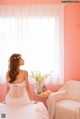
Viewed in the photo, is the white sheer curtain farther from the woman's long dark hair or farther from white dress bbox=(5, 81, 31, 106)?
white dress bbox=(5, 81, 31, 106)

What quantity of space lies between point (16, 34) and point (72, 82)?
158 centimetres

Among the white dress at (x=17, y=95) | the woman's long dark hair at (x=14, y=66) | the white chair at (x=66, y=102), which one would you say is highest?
the woman's long dark hair at (x=14, y=66)

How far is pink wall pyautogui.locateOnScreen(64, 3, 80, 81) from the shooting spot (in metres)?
4.53

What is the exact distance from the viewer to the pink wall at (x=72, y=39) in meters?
4.53

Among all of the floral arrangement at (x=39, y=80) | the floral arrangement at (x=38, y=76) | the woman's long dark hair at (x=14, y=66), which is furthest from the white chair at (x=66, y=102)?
the woman's long dark hair at (x=14, y=66)

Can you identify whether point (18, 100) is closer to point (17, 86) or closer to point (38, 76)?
point (17, 86)

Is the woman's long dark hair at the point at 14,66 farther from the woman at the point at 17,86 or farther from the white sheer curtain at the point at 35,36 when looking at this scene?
the white sheer curtain at the point at 35,36

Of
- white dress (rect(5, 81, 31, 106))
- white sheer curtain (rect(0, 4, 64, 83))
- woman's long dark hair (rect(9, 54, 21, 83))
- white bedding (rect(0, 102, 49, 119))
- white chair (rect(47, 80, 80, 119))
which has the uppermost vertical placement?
white sheer curtain (rect(0, 4, 64, 83))

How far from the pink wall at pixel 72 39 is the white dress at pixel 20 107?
1.72 metres

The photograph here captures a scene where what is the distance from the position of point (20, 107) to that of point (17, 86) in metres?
0.39

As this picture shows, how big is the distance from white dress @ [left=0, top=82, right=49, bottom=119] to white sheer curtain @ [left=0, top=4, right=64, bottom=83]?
1448 millimetres

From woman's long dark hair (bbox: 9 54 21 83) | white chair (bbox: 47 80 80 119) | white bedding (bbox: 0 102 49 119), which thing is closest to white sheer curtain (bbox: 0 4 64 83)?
white chair (bbox: 47 80 80 119)

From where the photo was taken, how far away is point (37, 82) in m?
4.30

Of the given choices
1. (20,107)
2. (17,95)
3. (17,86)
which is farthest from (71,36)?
(20,107)
